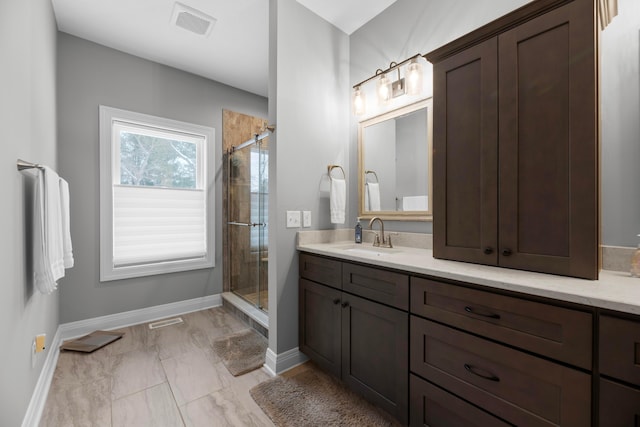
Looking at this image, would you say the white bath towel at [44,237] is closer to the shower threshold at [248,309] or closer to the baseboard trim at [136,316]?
the baseboard trim at [136,316]

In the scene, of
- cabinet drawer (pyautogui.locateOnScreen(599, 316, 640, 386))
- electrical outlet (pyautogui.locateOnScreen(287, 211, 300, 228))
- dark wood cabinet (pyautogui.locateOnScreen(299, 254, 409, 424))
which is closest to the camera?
cabinet drawer (pyautogui.locateOnScreen(599, 316, 640, 386))

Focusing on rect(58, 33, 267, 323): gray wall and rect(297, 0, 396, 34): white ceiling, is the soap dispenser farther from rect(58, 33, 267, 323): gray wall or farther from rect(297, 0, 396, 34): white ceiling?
rect(58, 33, 267, 323): gray wall

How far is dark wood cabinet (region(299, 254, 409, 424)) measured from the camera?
1359 mm

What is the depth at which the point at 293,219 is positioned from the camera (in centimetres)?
205

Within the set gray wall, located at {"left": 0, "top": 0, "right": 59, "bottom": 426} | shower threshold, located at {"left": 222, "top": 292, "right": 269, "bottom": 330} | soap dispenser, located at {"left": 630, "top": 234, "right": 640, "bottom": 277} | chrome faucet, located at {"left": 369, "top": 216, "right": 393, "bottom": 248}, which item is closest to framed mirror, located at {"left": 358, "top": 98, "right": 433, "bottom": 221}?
chrome faucet, located at {"left": 369, "top": 216, "right": 393, "bottom": 248}

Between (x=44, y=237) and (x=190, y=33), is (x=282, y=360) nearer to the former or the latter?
(x=44, y=237)

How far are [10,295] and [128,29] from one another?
2.35 metres

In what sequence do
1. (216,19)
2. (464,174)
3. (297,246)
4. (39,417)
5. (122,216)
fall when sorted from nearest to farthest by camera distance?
(464,174)
(39,417)
(297,246)
(216,19)
(122,216)

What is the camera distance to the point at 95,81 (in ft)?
8.43

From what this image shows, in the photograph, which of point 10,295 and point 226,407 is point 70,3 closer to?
point 10,295

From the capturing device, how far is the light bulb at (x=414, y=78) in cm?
181

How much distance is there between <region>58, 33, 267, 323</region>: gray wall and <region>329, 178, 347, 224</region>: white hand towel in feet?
6.56

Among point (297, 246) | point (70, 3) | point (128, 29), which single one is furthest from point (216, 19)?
point (297, 246)

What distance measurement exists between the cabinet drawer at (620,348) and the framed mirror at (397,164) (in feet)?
3.65
